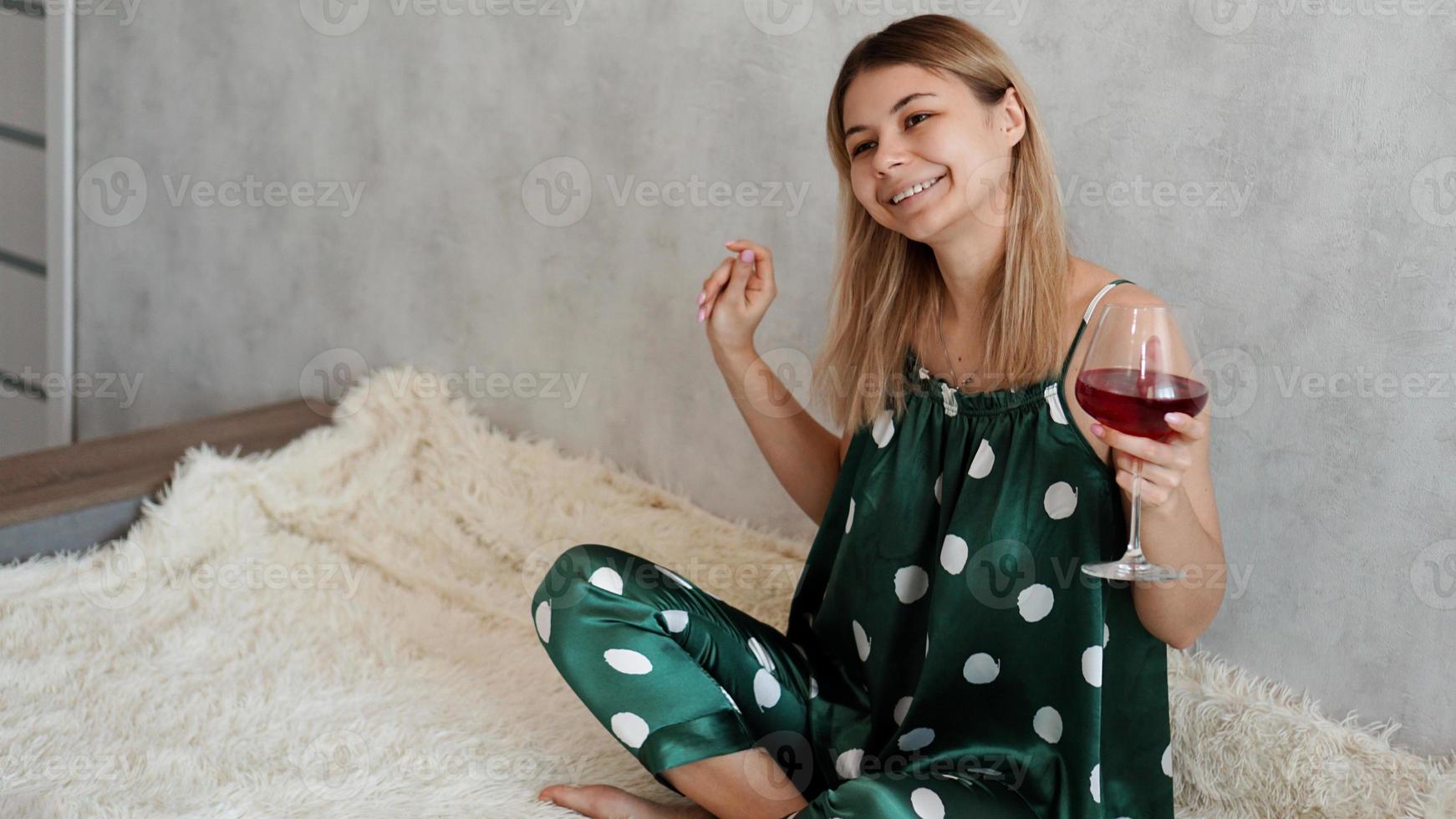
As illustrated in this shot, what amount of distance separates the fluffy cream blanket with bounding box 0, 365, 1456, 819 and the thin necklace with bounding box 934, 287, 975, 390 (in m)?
0.48

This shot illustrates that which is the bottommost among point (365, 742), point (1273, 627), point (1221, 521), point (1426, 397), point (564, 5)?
point (365, 742)

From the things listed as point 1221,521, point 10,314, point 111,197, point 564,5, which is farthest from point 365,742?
point 10,314

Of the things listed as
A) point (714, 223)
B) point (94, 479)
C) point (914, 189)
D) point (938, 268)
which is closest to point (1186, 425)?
point (914, 189)

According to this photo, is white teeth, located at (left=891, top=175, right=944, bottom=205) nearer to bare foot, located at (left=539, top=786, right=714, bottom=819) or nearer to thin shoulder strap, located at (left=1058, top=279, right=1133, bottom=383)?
thin shoulder strap, located at (left=1058, top=279, right=1133, bottom=383)

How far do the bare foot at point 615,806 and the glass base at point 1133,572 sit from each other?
578 millimetres

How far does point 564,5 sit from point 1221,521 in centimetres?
133

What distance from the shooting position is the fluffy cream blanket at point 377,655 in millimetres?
1462

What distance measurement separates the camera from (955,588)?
1359 mm

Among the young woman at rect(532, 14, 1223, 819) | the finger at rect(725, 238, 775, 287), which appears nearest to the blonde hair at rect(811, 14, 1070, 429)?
the young woman at rect(532, 14, 1223, 819)

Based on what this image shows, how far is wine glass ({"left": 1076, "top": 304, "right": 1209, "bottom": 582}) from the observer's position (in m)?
0.99

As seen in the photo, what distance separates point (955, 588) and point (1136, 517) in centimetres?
32

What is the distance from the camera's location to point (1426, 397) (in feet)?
4.65

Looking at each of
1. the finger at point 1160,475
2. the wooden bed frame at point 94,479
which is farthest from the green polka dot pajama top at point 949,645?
the wooden bed frame at point 94,479

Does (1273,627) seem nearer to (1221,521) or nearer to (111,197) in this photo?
(1221,521)
